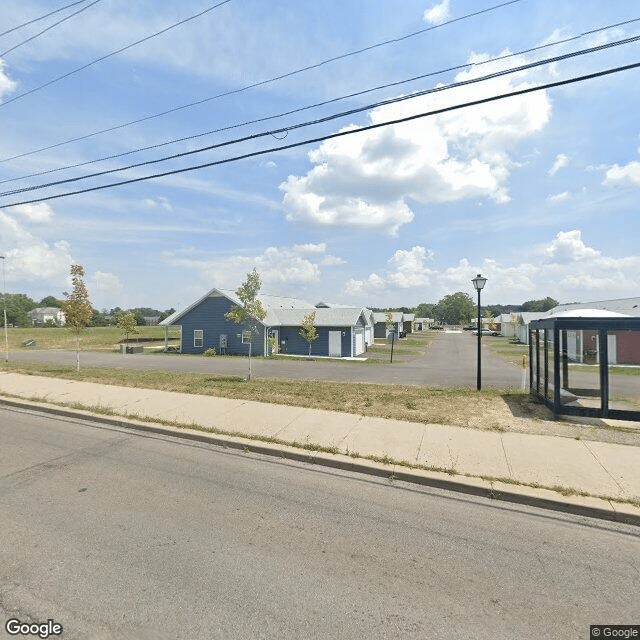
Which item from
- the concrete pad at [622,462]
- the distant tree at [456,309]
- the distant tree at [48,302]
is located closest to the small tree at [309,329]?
the concrete pad at [622,462]

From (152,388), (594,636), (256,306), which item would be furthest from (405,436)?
(256,306)

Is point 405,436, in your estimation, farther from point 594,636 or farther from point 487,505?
point 594,636

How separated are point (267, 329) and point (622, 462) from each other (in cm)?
2633

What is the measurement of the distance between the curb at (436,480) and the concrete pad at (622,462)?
1.84 ft

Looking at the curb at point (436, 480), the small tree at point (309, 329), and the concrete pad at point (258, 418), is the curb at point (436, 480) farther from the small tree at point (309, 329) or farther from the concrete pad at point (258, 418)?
the small tree at point (309, 329)

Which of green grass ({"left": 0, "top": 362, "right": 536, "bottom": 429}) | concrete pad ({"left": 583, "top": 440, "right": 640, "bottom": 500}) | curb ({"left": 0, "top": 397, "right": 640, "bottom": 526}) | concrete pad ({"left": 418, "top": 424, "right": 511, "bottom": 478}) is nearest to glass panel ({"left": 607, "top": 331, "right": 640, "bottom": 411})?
green grass ({"left": 0, "top": 362, "right": 536, "bottom": 429})

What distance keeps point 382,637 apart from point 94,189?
38.2 feet

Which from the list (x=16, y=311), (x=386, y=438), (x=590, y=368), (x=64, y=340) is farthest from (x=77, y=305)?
(x=16, y=311)

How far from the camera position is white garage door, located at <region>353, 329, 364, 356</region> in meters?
31.9

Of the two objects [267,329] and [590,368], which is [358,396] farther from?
[267,329]

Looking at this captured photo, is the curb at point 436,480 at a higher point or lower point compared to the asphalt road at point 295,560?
higher

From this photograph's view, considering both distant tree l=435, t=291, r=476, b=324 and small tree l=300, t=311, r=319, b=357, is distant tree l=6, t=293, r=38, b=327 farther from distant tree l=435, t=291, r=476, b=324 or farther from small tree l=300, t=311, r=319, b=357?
distant tree l=435, t=291, r=476, b=324

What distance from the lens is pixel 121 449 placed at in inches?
267

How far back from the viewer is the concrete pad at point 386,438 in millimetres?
6277
